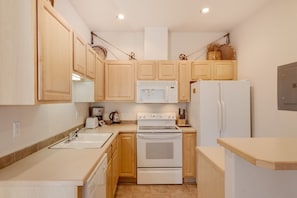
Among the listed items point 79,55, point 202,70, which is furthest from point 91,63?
point 202,70

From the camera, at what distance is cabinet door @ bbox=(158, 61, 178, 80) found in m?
3.93

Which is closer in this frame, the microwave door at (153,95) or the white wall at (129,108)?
the microwave door at (153,95)

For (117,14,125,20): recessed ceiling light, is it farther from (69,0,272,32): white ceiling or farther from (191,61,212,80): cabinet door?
(191,61,212,80): cabinet door

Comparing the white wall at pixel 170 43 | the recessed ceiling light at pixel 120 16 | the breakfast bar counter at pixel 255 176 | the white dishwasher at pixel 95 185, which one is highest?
the recessed ceiling light at pixel 120 16

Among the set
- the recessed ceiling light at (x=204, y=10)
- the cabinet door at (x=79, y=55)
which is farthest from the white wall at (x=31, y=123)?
the recessed ceiling light at (x=204, y=10)

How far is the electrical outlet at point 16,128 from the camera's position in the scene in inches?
67.0

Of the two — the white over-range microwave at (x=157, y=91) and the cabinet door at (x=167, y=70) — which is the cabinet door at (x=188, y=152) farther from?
the cabinet door at (x=167, y=70)

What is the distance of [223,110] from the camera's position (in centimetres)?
339

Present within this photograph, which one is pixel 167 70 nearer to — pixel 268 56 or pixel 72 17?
pixel 268 56

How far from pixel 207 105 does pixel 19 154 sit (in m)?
2.58

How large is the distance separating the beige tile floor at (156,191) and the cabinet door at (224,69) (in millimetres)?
1943

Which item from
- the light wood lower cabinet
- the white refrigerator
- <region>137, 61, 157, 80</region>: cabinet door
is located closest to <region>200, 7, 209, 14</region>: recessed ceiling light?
the white refrigerator

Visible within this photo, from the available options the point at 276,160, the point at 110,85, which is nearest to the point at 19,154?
the point at 276,160

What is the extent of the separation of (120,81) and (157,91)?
69 centimetres
